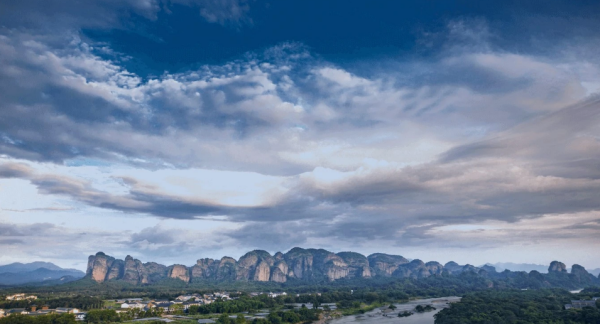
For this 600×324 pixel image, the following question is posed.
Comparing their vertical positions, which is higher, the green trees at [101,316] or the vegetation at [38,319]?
the vegetation at [38,319]

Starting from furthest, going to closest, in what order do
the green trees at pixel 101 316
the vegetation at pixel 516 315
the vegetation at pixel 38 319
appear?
the green trees at pixel 101 316
the vegetation at pixel 38 319
the vegetation at pixel 516 315

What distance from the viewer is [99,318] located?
6869 centimetres

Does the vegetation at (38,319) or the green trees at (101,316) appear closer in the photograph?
the vegetation at (38,319)

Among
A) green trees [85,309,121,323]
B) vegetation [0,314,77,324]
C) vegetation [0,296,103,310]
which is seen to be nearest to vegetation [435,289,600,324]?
green trees [85,309,121,323]

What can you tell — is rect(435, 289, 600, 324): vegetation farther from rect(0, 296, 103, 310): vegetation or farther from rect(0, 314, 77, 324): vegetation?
→ rect(0, 296, 103, 310): vegetation

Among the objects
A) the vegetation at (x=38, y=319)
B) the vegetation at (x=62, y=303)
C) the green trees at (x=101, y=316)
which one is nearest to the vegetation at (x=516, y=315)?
the green trees at (x=101, y=316)

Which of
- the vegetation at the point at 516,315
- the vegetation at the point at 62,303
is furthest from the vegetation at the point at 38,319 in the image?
the vegetation at the point at 516,315

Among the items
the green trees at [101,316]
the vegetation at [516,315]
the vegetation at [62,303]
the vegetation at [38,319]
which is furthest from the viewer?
the vegetation at [62,303]

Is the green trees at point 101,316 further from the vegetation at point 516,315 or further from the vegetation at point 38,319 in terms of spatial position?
the vegetation at point 516,315

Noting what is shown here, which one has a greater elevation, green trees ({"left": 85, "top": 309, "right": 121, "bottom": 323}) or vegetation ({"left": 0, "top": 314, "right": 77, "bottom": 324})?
vegetation ({"left": 0, "top": 314, "right": 77, "bottom": 324})

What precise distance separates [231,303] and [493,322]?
58.4 m

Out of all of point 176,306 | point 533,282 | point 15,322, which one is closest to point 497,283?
point 533,282

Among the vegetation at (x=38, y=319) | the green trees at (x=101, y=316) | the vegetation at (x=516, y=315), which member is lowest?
the vegetation at (x=516, y=315)

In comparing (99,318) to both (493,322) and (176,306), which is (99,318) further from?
(493,322)
